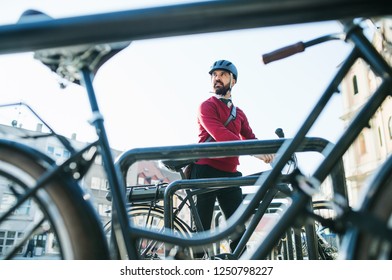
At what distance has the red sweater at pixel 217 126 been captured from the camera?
8.85ft

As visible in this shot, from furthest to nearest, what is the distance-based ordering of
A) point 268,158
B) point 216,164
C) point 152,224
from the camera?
point 152,224 < point 216,164 < point 268,158

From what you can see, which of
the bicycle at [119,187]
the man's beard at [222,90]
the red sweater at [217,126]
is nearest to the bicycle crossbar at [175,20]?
the bicycle at [119,187]

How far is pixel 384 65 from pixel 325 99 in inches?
7.5

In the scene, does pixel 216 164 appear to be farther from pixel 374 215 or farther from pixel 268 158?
pixel 374 215

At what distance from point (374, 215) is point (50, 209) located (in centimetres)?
89

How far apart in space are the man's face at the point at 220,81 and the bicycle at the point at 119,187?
7.05ft

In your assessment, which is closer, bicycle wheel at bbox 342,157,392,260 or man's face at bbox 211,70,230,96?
bicycle wheel at bbox 342,157,392,260

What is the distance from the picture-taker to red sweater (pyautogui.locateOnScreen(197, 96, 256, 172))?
2697mm

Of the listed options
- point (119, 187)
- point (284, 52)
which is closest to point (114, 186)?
point (119, 187)

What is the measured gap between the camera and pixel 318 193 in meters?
0.96

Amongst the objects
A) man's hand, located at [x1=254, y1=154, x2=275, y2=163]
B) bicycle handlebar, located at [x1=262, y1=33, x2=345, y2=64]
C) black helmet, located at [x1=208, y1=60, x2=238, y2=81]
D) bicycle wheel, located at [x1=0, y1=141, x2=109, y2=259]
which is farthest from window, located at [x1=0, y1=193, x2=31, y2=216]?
black helmet, located at [x1=208, y1=60, x2=238, y2=81]

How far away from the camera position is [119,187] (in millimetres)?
1104

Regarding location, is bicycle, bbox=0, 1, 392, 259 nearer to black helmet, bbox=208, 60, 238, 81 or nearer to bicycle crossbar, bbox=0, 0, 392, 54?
bicycle crossbar, bbox=0, 0, 392, 54
